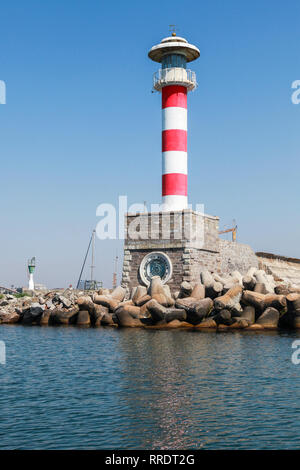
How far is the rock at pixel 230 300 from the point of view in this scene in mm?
23047

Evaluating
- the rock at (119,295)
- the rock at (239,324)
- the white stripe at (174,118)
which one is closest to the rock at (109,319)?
the rock at (119,295)

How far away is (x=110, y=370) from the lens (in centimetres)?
1432

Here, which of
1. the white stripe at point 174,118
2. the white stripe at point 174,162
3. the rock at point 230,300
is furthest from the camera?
the white stripe at point 174,118

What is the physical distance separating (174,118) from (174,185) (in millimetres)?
3767

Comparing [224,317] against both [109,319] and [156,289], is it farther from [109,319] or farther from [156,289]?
[109,319]

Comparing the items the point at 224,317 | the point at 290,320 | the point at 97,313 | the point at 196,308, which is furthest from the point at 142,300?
the point at 290,320

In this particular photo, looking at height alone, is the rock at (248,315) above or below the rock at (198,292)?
below

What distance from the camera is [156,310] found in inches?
934

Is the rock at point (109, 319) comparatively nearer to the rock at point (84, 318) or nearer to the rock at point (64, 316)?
the rock at point (84, 318)

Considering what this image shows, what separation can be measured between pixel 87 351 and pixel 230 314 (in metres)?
7.74

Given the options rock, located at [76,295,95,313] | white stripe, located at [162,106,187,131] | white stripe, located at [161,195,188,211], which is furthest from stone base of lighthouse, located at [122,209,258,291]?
white stripe, located at [162,106,187,131]

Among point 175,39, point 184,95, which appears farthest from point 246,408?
point 175,39

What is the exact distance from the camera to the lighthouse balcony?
98.1 feet
